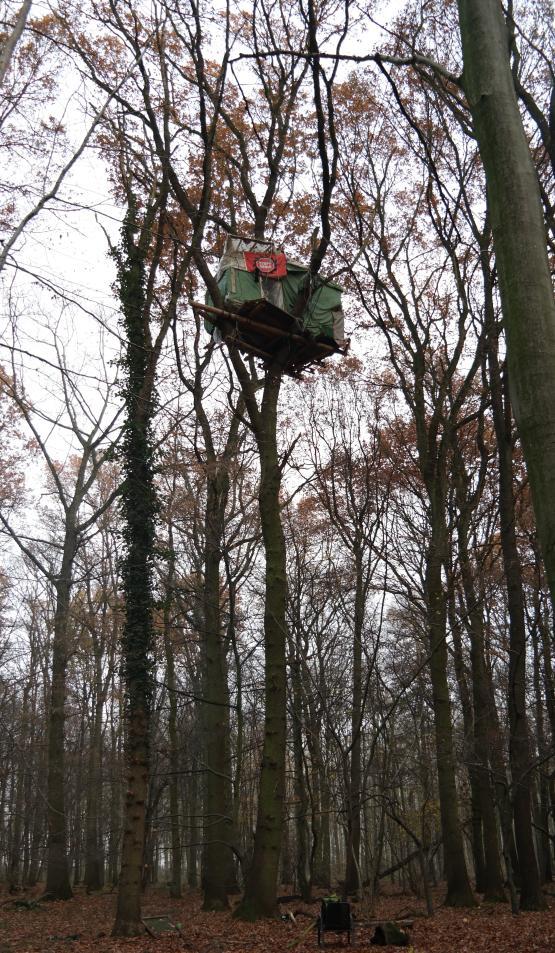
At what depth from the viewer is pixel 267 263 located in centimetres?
1084

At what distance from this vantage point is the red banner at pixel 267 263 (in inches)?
421

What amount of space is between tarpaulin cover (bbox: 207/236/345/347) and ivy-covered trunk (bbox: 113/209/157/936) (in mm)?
1682

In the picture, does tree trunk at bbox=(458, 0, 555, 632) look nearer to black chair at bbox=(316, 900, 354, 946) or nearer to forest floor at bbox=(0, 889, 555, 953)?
forest floor at bbox=(0, 889, 555, 953)

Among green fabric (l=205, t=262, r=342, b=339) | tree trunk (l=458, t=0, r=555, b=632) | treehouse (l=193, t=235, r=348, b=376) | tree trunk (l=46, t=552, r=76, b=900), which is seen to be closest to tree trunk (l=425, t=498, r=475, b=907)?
treehouse (l=193, t=235, r=348, b=376)

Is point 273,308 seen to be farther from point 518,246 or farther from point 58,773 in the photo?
point 58,773

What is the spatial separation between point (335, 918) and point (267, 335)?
826 centimetres

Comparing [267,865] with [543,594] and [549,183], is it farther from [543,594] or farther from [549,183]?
[549,183]

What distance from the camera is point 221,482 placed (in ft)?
48.2

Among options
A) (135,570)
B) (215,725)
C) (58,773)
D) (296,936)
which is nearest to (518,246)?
(296,936)

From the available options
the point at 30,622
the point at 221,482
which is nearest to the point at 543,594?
the point at 221,482

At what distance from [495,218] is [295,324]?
315 inches

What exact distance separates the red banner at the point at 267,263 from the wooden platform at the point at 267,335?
2.45 ft

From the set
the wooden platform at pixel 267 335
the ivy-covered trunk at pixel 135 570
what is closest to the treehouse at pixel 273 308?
the wooden platform at pixel 267 335

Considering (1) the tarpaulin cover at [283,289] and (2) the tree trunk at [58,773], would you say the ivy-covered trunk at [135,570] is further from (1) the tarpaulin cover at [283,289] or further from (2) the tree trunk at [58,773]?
(2) the tree trunk at [58,773]
